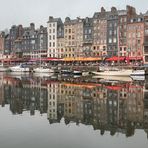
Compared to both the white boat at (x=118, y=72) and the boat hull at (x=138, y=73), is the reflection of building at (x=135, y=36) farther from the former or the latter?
the boat hull at (x=138, y=73)

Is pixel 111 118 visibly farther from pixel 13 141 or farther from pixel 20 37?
pixel 20 37

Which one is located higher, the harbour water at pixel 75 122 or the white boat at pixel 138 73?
the white boat at pixel 138 73

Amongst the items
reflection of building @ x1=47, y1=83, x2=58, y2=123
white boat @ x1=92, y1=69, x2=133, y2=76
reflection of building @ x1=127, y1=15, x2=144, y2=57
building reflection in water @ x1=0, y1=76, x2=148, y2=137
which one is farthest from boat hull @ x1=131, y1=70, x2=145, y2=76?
reflection of building @ x1=47, y1=83, x2=58, y2=123

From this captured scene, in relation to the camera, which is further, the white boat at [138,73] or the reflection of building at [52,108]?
the white boat at [138,73]

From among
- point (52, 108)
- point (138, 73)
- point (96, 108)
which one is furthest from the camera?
point (138, 73)

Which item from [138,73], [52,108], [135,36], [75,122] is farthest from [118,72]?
Result: [75,122]

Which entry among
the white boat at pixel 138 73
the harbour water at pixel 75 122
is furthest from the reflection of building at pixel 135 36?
the harbour water at pixel 75 122

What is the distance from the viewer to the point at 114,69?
6091cm

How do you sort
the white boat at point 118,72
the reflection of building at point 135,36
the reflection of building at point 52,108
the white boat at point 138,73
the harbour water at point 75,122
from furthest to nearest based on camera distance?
the reflection of building at point 135,36 → the white boat at point 118,72 → the white boat at point 138,73 → the reflection of building at point 52,108 → the harbour water at point 75,122

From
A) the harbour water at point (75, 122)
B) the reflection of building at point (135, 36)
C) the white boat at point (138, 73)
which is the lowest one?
the harbour water at point (75, 122)

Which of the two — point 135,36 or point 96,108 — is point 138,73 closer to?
point 135,36

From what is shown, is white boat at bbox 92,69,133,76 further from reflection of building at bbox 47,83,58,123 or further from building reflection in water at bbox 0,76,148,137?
reflection of building at bbox 47,83,58,123

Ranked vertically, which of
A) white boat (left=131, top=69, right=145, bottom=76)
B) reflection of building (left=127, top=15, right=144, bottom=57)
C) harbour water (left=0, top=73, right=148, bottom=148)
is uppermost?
reflection of building (left=127, top=15, right=144, bottom=57)

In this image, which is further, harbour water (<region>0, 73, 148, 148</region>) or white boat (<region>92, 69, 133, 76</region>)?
white boat (<region>92, 69, 133, 76</region>)
